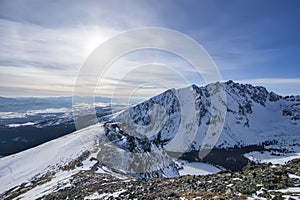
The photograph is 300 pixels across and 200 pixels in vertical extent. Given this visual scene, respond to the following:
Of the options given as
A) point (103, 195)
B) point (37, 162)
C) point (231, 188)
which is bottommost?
point (37, 162)

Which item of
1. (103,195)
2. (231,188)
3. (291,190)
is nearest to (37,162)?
(103,195)

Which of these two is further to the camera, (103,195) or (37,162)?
(37,162)

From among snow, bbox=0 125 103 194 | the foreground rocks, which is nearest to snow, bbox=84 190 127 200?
the foreground rocks

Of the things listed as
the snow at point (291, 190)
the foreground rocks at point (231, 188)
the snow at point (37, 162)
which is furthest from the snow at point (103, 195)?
the snow at point (37, 162)

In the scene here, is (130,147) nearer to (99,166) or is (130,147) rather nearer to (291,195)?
(99,166)

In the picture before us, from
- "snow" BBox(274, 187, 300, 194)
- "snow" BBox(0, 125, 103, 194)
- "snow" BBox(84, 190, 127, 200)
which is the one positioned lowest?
"snow" BBox(0, 125, 103, 194)

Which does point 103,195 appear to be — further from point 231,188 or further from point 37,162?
point 37,162

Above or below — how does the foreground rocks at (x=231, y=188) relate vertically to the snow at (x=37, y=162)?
above

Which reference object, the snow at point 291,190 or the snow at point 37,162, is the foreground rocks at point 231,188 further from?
the snow at point 37,162

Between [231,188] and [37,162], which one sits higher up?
[231,188]

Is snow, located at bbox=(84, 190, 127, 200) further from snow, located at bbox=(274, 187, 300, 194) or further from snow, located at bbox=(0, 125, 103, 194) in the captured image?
snow, located at bbox=(0, 125, 103, 194)

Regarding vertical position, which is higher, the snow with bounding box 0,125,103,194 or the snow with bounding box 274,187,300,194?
the snow with bounding box 274,187,300,194

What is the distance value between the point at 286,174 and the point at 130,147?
55.3 metres

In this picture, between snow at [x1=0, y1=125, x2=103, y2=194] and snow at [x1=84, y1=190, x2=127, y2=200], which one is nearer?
snow at [x1=84, y1=190, x2=127, y2=200]
